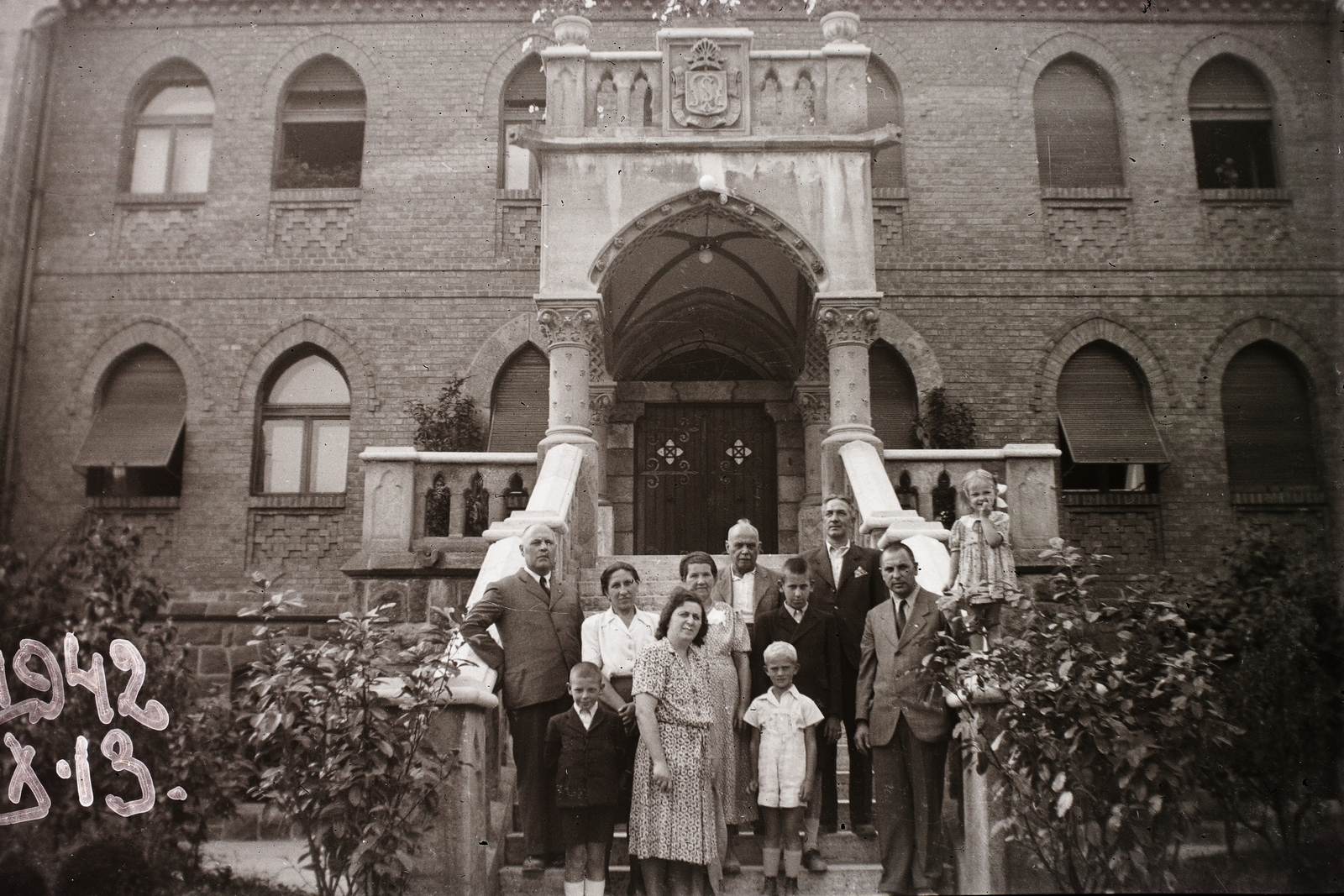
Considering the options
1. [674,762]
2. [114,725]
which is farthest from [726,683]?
[114,725]

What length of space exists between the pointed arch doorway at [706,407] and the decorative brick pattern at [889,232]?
1.74m

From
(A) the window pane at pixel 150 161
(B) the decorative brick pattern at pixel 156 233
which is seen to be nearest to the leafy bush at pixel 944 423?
(B) the decorative brick pattern at pixel 156 233

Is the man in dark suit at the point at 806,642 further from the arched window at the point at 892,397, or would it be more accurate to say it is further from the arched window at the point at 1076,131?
the arched window at the point at 1076,131

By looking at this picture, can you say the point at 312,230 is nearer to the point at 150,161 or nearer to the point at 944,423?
the point at 150,161

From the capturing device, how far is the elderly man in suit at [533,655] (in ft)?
21.6

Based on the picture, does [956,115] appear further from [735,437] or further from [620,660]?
[620,660]

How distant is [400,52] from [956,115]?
731 cm

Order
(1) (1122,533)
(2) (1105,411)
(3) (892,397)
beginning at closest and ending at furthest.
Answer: (1) (1122,533), (2) (1105,411), (3) (892,397)

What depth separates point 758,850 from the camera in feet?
22.4

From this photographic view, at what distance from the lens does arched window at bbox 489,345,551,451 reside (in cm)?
1447

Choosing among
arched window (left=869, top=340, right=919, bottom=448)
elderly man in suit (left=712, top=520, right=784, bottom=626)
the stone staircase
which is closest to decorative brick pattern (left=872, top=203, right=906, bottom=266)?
arched window (left=869, top=340, right=919, bottom=448)

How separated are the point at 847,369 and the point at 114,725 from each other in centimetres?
671

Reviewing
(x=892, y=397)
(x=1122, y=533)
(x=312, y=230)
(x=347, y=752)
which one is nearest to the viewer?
(x=347, y=752)

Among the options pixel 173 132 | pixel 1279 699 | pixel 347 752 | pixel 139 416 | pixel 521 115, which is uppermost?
pixel 521 115
